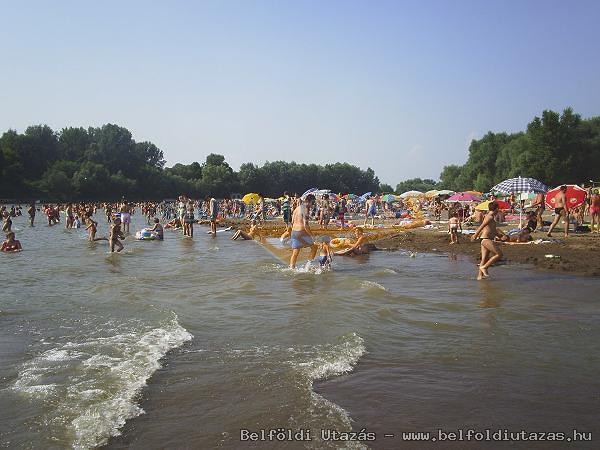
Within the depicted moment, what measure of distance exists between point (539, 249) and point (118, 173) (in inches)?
3346

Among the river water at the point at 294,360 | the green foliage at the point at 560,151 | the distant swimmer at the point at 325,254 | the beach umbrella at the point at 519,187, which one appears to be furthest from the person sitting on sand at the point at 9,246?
the green foliage at the point at 560,151

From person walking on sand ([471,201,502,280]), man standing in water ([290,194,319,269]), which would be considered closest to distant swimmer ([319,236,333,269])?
man standing in water ([290,194,319,269])

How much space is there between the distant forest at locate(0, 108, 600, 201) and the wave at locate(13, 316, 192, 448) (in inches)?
2123

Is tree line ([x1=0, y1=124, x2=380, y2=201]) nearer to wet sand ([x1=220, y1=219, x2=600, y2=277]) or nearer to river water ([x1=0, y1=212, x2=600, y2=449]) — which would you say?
wet sand ([x1=220, y1=219, x2=600, y2=277])

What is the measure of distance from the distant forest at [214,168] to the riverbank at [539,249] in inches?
1585

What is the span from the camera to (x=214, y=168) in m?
104

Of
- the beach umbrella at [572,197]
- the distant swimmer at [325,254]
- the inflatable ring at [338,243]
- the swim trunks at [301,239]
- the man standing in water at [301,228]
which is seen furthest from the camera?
the beach umbrella at [572,197]

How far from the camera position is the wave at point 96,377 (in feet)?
11.6

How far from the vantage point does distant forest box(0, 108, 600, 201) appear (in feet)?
172

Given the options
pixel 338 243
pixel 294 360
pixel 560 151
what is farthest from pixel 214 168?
pixel 294 360

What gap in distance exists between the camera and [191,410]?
3.74 metres

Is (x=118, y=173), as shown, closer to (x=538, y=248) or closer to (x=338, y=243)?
(x=338, y=243)

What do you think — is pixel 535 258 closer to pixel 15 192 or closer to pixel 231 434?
pixel 231 434

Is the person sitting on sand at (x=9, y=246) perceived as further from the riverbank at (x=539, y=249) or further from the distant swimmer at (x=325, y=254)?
the riverbank at (x=539, y=249)
